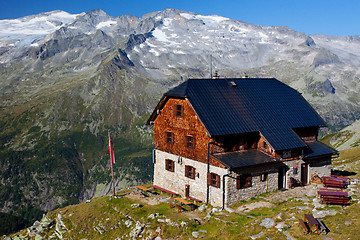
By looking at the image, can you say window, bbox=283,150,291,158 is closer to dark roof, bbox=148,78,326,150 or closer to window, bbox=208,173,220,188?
dark roof, bbox=148,78,326,150

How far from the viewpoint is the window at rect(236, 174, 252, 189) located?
40.4m

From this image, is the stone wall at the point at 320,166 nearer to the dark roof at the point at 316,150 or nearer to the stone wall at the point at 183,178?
the dark roof at the point at 316,150

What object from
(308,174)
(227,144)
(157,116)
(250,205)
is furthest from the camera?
(157,116)

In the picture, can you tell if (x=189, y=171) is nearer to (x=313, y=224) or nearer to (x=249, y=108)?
(x=249, y=108)

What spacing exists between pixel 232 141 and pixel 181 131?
670 centimetres

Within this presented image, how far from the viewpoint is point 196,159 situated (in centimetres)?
4347

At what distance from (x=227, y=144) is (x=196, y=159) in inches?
163

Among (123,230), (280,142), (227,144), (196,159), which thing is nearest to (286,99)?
(280,142)

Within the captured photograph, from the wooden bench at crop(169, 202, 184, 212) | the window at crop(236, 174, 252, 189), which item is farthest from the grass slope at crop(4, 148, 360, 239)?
the window at crop(236, 174, 252, 189)

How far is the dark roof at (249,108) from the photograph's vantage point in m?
43.1

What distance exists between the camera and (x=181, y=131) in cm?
4572

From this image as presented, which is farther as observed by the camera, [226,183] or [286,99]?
[286,99]

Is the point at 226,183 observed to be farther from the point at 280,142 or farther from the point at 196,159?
the point at 280,142

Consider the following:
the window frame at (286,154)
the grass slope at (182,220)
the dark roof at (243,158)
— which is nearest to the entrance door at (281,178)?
the window frame at (286,154)
